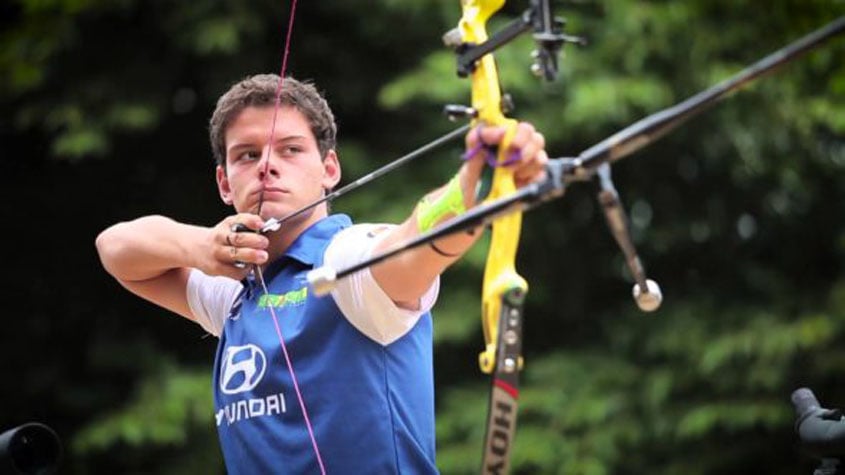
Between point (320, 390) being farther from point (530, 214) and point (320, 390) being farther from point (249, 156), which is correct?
point (530, 214)

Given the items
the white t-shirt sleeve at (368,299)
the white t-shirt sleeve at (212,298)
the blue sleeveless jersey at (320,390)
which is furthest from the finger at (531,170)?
the white t-shirt sleeve at (212,298)

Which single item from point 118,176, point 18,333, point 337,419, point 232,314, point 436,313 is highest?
point 118,176

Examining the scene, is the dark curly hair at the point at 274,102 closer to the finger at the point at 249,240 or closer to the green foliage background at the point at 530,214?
the finger at the point at 249,240

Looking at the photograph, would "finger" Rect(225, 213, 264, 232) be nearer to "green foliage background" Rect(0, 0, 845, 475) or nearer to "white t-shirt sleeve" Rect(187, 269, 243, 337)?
"white t-shirt sleeve" Rect(187, 269, 243, 337)

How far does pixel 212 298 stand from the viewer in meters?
3.12

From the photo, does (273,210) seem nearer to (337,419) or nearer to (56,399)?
(337,419)

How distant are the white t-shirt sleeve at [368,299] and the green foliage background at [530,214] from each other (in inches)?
174

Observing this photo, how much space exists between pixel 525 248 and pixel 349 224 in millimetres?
5194

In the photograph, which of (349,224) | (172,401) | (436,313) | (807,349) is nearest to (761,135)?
(807,349)

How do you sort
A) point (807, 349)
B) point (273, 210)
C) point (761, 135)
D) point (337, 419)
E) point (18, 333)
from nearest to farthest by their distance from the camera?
point (337, 419), point (273, 210), point (807, 349), point (761, 135), point (18, 333)

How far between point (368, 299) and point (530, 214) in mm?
5371

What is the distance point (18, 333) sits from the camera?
8.16 meters

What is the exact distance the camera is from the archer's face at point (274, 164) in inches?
112

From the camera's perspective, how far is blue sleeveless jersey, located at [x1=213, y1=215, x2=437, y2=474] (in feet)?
8.72
